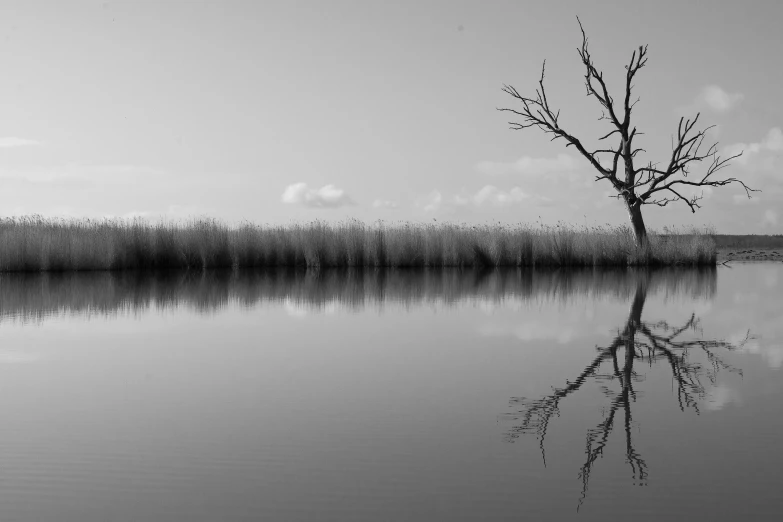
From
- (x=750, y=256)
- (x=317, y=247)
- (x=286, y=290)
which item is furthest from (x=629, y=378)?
(x=750, y=256)

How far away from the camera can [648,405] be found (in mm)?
3844

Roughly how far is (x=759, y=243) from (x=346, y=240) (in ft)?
111

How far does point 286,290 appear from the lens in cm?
1166

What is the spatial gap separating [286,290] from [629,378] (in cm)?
771

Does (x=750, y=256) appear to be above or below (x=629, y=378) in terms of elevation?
above

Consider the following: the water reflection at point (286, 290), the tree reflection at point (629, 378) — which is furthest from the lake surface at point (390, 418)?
the water reflection at point (286, 290)

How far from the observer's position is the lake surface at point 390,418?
2574 mm

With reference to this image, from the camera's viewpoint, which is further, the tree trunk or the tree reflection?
the tree trunk

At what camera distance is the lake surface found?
8.45ft

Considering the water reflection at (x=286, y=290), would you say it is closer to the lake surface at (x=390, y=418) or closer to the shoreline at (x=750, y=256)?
the lake surface at (x=390, y=418)

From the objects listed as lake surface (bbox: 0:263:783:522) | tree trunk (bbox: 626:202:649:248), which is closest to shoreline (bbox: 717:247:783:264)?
tree trunk (bbox: 626:202:649:248)

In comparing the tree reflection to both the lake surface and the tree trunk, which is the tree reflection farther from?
the tree trunk

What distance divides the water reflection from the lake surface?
149cm

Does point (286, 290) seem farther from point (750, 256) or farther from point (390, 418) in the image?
point (750, 256)
